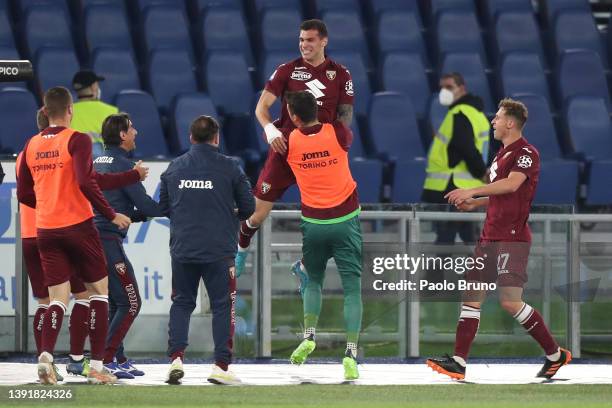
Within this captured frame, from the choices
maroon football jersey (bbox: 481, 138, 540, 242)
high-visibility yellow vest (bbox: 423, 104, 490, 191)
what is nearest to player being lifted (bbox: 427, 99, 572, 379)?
maroon football jersey (bbox: 481, 138, 540, 242)

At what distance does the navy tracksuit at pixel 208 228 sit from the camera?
973 cm

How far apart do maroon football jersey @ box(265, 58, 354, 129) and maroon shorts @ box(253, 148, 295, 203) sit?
0.30 m

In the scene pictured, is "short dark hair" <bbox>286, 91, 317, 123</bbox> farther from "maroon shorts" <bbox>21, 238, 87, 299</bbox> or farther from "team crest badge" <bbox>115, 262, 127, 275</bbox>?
"maroon shorts" <bbox>21, 238, 87, 299</bbox>

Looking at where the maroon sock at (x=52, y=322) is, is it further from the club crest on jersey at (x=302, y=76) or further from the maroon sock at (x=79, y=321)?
the club crest on jersey at (x=302, y=76)

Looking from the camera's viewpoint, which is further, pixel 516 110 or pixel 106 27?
Result: pixel 106 27

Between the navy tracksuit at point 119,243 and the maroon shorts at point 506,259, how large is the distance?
6.94 ft

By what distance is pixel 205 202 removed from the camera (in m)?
9.74

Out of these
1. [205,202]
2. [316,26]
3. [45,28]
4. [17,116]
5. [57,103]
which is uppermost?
[45,28]

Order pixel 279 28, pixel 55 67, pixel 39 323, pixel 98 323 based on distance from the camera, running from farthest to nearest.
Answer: pixel 279 28, pixel 55 67, pixel 39 323, pixel 98 323

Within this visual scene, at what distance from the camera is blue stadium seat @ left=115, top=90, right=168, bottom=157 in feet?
50.5

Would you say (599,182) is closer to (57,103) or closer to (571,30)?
(571,30)

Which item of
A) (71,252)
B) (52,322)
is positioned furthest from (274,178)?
(52,322)

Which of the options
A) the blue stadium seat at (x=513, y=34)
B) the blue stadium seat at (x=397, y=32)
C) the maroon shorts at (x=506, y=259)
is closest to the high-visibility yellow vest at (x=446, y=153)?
the blue stadium seat at (x=397, y=32)

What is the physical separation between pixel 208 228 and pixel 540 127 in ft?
25.0
